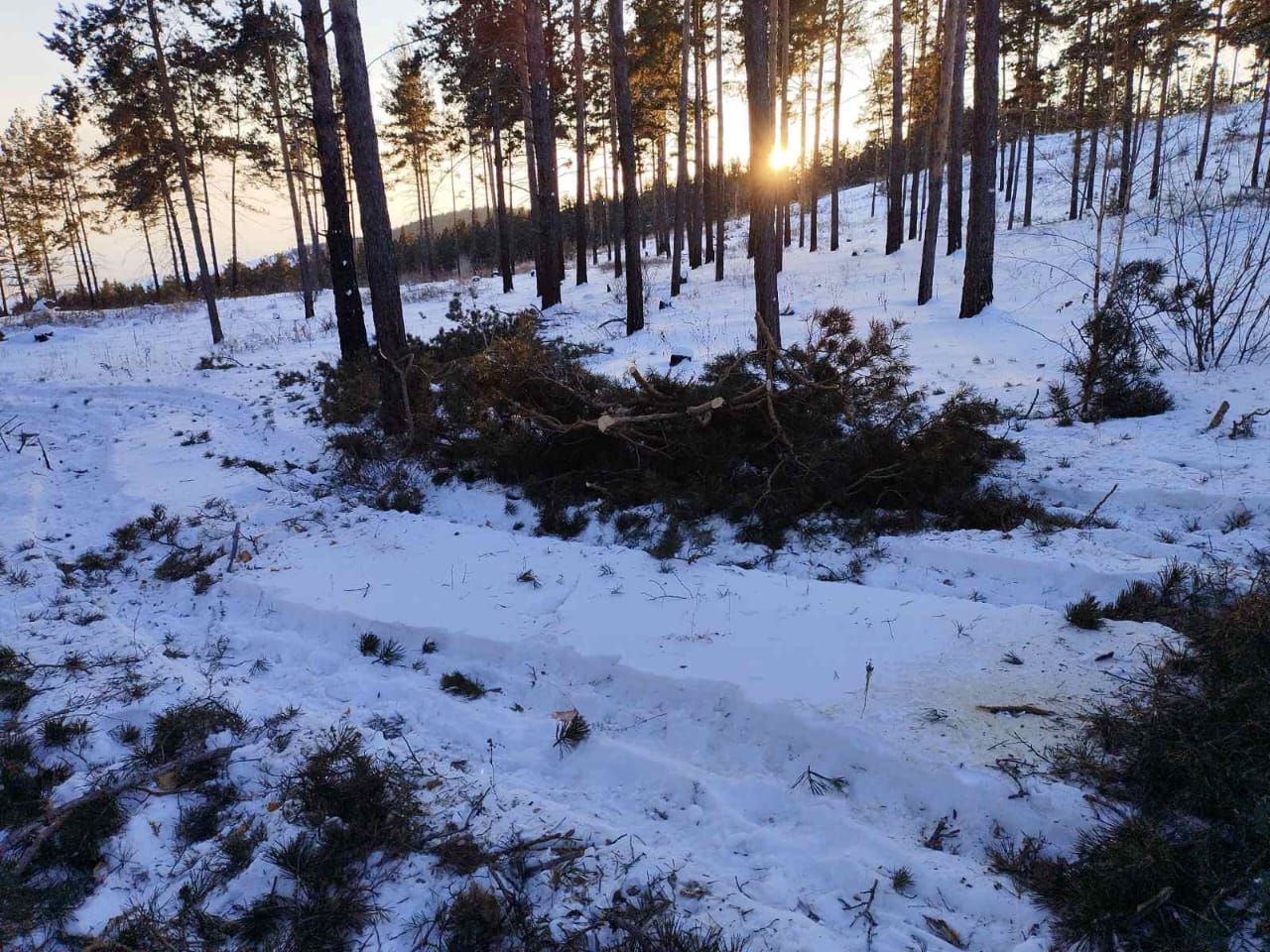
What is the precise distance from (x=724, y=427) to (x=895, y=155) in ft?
60.0

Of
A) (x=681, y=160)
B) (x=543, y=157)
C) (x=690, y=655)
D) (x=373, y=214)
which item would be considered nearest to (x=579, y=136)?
(x=681, y=160)

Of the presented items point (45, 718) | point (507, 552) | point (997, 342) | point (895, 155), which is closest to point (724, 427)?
point (507, 552)

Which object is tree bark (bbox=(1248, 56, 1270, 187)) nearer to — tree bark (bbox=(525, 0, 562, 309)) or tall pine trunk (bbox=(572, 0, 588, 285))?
tree bark (bbox=(525, 0, 562, 309))

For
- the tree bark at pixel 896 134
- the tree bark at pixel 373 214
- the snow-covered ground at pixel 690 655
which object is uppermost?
the tree bark at pixel 896 134

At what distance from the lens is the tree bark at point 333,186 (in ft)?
32.8

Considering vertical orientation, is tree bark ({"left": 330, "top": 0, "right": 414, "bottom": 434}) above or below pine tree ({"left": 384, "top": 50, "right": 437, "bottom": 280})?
below

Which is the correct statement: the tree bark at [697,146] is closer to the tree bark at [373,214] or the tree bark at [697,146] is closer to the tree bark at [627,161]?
the tree bark at [627,161]

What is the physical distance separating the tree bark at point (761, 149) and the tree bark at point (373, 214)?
4557 millimetres

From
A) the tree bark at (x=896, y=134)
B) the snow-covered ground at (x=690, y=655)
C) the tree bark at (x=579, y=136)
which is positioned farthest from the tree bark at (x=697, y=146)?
the snow-covered ground at (x=690, y=655)

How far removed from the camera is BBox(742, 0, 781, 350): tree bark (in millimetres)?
8328

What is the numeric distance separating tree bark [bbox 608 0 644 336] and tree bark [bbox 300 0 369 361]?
16.4 ft

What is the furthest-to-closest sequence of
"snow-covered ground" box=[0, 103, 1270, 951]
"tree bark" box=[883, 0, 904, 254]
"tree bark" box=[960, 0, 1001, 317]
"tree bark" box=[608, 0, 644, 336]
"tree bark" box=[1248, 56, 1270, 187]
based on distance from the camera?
1. "tree bark" box=[883, 0, 904, 254]
2. "tree bark" box=[1248, 56, 1270, 187]
3. "tree bark" box=[608, 0, 644, 336]
4. "tree bark" box=[960, 0, 1001, 317]
5. "snow-covered ground" box=[0, 103, 1270, 951]

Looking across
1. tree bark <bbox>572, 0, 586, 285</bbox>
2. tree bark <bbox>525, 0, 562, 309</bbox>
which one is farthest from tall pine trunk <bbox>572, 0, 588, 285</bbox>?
tree bark <bbox>525, 0, 562, 309</bbox>

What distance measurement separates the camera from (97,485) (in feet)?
24.9
